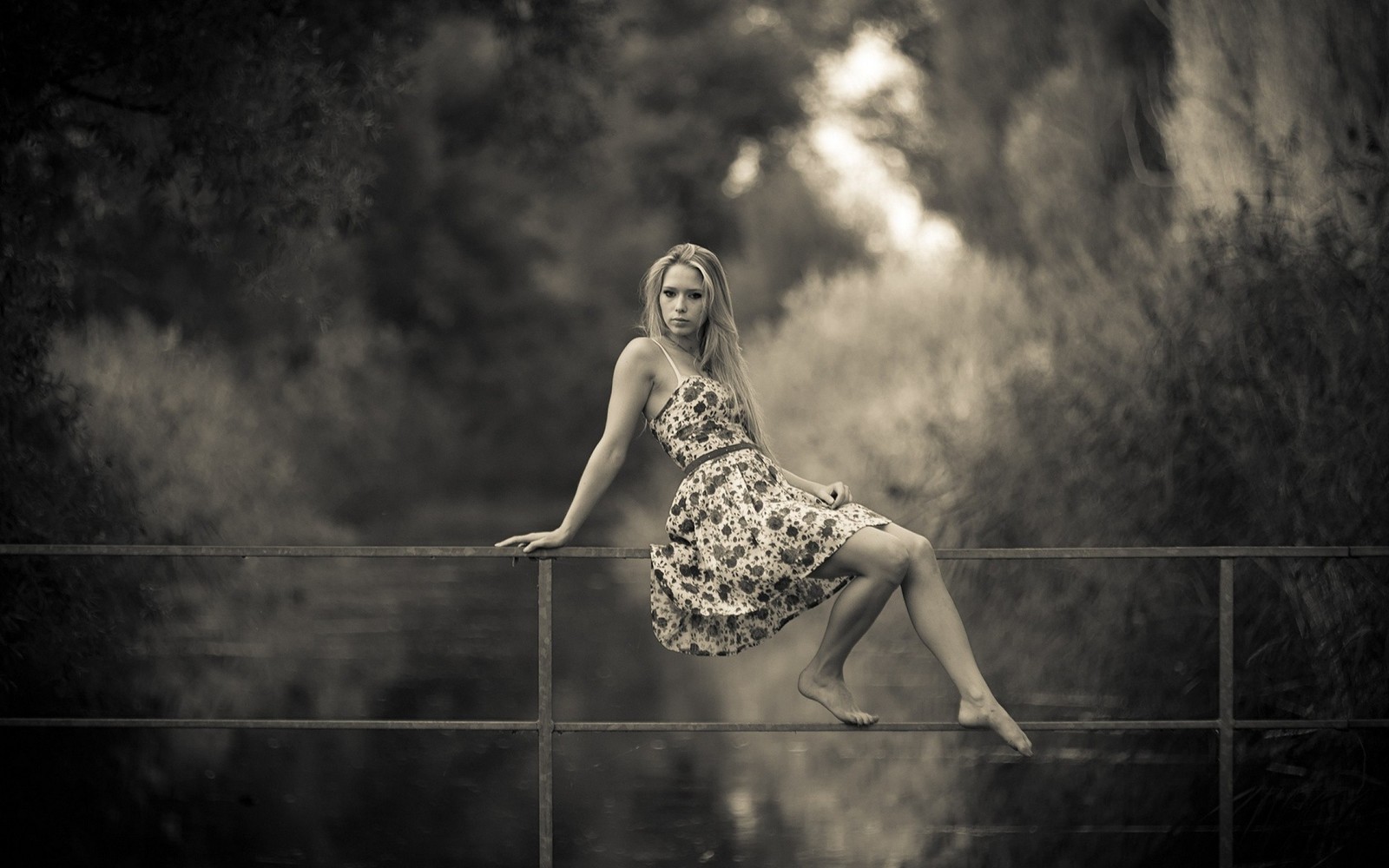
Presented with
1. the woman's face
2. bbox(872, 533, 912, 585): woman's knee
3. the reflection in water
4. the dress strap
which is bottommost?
the reflection in water

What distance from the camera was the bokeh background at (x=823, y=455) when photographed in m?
7.01

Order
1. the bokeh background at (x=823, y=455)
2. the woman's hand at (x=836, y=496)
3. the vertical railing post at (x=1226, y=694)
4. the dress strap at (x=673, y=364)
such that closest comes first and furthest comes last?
the vertical railing post at (x=1226, y=694) → the woman's hand at (x=836, y=496) → the dress strap at (x=673, y=364) → the bokeh background at (x=823, y=455)

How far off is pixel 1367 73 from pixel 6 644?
628cm

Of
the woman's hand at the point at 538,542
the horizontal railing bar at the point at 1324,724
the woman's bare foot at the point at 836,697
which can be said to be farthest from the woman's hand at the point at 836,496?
the horizontal railing bar at the point at 1324,724

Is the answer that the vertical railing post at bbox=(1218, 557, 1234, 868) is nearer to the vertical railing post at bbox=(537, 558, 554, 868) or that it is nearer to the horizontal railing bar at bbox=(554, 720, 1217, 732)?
the horizontal railing bar at bbox=(554, 720, 1217, 732)

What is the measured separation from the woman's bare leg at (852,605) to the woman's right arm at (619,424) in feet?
1.99

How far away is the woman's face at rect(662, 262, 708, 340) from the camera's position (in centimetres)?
438

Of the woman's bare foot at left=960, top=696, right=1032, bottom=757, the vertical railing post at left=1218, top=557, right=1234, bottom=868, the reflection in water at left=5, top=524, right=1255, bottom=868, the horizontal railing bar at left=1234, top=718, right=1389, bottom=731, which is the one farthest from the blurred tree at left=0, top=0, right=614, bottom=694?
the horizontal railing bar at left=1234, top=718, right=1389, bottom=731

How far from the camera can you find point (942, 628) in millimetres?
3969

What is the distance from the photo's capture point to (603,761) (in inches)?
372

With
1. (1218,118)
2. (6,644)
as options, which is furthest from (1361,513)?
(6,644)

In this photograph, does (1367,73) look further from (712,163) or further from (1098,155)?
(712,163)

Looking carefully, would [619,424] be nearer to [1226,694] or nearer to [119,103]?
[1226,694]

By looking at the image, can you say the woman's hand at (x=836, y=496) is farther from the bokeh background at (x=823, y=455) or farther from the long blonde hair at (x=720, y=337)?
the bokeh background at (x=823, y=455)
